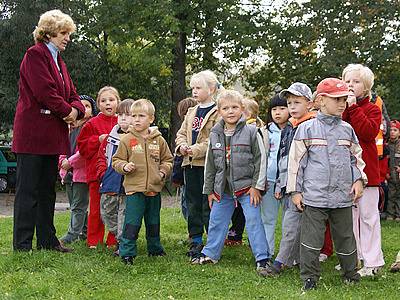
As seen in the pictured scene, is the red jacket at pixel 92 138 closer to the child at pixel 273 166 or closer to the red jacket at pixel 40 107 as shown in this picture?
the red jacket at pixel 40 107

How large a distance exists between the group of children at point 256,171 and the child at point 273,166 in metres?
0.01

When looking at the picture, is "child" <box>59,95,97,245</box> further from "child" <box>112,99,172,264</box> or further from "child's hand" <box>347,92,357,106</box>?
"child's hand" <box>347,92,357,106</box>

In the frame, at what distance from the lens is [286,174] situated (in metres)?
6.39

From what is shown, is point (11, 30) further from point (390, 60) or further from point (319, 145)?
point (319, 145)

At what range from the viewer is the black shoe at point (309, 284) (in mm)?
5461

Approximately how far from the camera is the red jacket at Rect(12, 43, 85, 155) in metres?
6.38

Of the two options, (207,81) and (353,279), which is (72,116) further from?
(353,279)

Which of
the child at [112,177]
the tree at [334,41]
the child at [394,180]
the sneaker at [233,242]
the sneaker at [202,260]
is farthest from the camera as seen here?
the tree at [334,41]

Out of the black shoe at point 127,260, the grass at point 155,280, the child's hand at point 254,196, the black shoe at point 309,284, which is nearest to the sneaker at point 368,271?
the grass at point 155,280

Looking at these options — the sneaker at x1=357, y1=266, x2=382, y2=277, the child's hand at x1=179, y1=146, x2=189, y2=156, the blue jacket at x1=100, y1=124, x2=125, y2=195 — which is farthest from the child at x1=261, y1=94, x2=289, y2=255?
the blue jacket at x1=100, y1=124, x2=125, y2=195

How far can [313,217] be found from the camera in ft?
18.3

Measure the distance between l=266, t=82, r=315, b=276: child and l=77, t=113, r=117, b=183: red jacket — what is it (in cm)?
223

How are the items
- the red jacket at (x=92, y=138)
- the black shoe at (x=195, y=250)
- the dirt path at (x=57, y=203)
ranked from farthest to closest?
the dirt path at (x=57, y=203)
the red jacket at (x=92, y=138)
the black shoe at (x=195, y=250)

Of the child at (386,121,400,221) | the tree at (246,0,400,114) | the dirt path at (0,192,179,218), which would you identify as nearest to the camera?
the child at (386,121,400,221)
